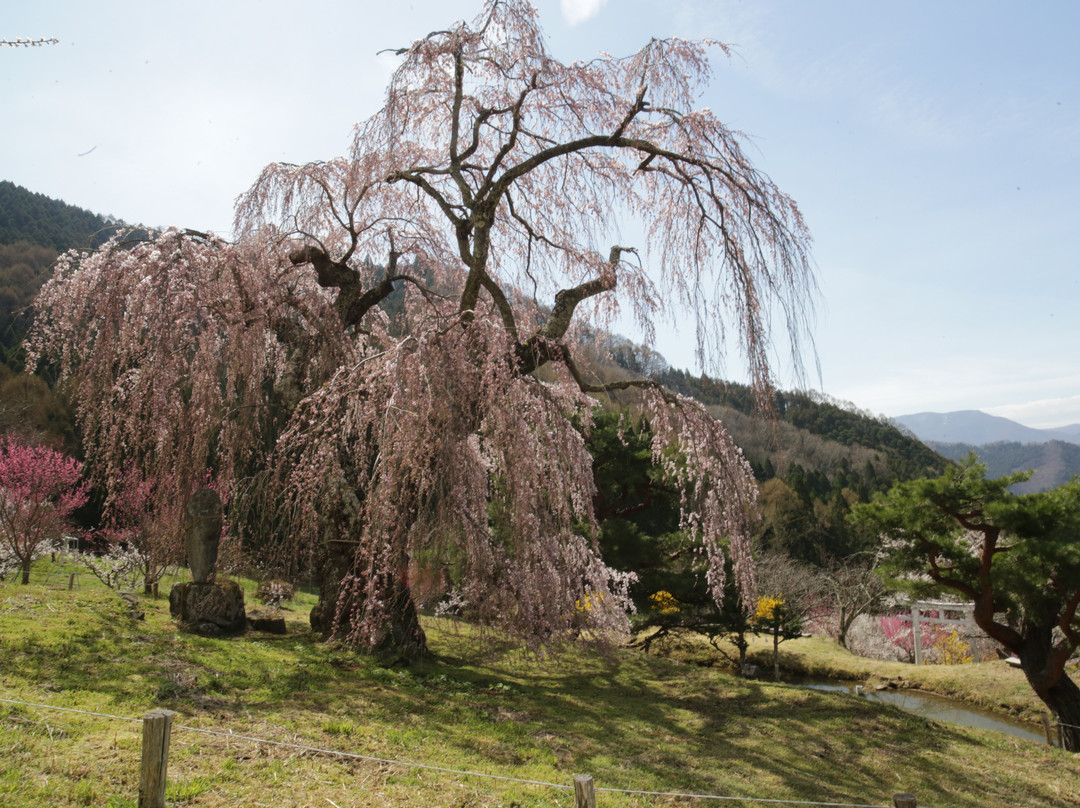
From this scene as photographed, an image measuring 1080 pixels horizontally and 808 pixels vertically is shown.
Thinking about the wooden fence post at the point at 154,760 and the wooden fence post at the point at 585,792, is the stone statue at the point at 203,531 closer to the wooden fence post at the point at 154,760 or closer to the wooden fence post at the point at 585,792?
the wooden fence post at the point at 154,760

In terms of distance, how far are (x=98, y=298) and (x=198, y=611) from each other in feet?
9.44

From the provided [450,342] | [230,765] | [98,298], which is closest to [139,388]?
[98,298]

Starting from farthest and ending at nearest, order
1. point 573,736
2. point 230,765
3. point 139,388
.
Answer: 1. point 139,388
2. point 573,736
3. point 230,765

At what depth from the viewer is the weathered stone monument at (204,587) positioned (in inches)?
242

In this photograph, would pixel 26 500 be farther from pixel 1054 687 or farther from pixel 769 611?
pixel 1054 687

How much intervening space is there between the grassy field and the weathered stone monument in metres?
0.27

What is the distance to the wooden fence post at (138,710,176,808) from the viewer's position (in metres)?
2.36

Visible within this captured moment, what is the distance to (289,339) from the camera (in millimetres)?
6695

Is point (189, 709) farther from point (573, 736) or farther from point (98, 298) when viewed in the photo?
point (98, 298)

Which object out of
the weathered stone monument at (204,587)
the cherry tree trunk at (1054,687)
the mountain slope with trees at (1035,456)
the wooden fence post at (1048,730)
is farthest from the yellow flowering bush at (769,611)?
the mountain slope with trees at (1035,456)

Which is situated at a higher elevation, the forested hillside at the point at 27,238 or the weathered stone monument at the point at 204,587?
the forested hillside at the point at 27,238

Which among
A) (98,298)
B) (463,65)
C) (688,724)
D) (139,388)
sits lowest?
(688,724)

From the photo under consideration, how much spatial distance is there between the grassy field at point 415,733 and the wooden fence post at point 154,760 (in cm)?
29

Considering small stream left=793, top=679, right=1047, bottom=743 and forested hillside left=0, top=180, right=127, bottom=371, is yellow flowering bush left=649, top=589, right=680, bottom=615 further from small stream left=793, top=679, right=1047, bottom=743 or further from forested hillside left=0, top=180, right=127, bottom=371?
forested hillside left=0, top=180, right=127, bottom=371
